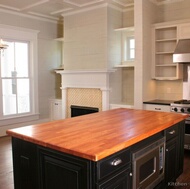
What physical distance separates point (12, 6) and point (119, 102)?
3232 mm

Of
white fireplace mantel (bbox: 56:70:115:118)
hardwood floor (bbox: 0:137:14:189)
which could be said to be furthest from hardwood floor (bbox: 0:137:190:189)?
white fireplace mantel (bbox: 56:70:115:118)

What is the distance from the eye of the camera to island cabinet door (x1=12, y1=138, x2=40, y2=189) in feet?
6.53

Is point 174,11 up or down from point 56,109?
up

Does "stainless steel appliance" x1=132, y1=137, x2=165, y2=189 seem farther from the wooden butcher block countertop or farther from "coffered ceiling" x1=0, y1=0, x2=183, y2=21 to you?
"coffered ceiling" x1=0, y1=0, x2=183, y2=21

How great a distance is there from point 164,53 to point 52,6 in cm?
269

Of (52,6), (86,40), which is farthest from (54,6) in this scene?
(86,40)

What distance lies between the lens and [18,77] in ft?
19.1

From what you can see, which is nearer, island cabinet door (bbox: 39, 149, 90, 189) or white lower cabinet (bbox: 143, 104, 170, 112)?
island cabinet door (bbox: 39, 149, 90, 189)

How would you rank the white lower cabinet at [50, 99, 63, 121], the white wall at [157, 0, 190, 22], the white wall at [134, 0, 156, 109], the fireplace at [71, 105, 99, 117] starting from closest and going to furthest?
the white wall at [134, 0, 156, 109] → the white wall at [157, 0, 190, 22] → the fireplace at [71, 105, 99, 117] → the white lower cabinet at [50, 99, 63, 121]

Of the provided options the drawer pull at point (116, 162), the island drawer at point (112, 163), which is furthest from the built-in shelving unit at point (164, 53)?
the drawer pull at point (116, 162)

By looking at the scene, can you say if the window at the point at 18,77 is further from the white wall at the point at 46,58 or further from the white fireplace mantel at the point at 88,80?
the white fireplace mantel at the point at 88,80

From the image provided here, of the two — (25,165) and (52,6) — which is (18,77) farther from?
(25,165)

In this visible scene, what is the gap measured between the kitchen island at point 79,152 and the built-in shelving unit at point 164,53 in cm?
253

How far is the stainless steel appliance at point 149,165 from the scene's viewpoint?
2.02m
